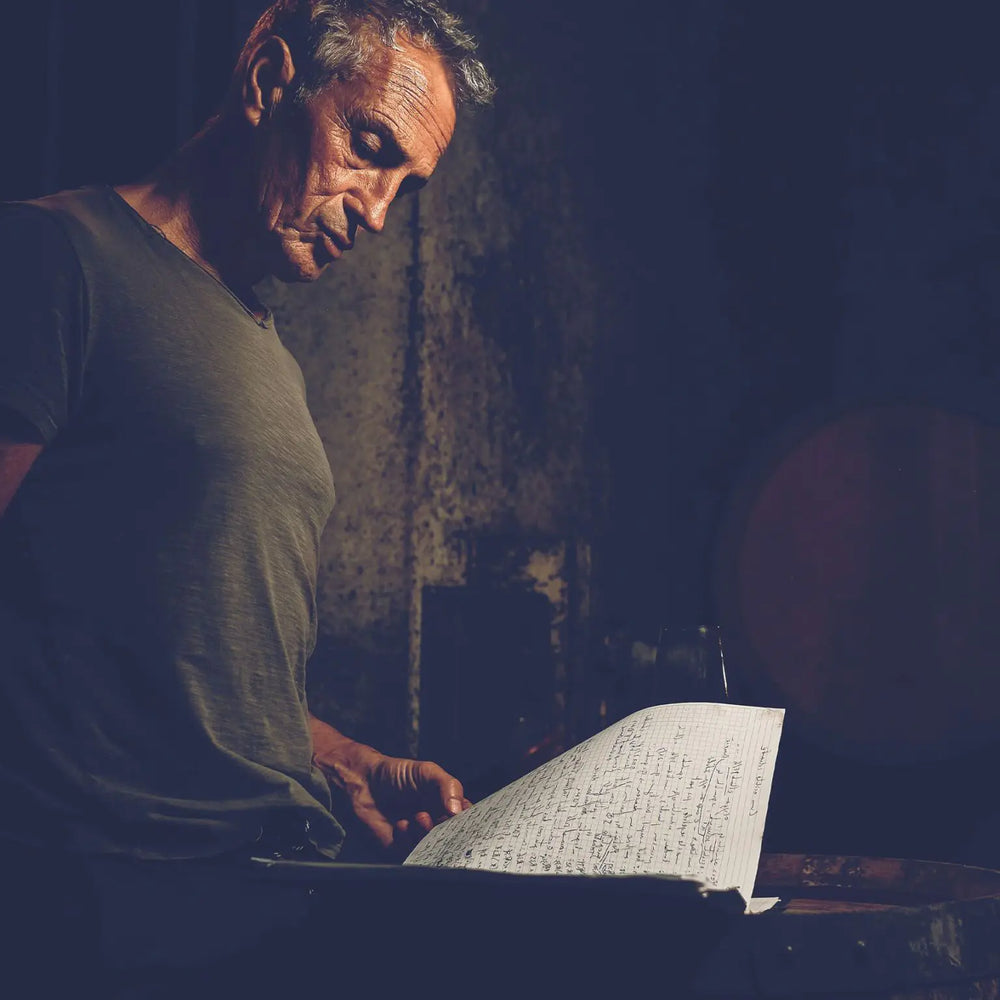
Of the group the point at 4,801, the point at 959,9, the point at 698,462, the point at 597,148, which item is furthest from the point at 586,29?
the point at 4,801

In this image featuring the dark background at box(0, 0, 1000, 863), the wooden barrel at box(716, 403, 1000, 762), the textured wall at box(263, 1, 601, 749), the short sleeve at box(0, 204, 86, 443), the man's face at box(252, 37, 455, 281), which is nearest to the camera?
the short sleeve at box(0, 204, 86, 443)

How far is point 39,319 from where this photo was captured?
41.8 inches

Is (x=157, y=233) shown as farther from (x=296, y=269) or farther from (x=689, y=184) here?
(x=689, y=184)

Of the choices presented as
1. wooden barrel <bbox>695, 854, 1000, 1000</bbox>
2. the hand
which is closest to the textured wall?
the hand

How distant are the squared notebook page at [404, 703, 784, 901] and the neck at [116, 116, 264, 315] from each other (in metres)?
0.73

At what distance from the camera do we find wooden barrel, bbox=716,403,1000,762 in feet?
5.32

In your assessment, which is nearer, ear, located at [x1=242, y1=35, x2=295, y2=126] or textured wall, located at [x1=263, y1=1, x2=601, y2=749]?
ear, located at [x1=242, y1=35, x2=295, y2=126]

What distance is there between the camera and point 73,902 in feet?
3.19

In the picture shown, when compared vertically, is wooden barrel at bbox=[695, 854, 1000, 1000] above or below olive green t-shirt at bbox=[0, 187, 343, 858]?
below

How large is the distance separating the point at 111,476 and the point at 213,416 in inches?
5.3

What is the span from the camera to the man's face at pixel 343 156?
4.58 feet

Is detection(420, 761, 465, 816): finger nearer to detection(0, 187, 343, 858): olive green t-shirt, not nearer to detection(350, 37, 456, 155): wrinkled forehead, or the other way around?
detection(0, 187, 343, 858): olive green t-shirt

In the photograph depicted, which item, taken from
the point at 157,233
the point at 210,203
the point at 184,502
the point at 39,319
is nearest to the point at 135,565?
the point at 184,502

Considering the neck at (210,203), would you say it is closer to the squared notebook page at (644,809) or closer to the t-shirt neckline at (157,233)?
the t-shirt neckline at (157,233)
